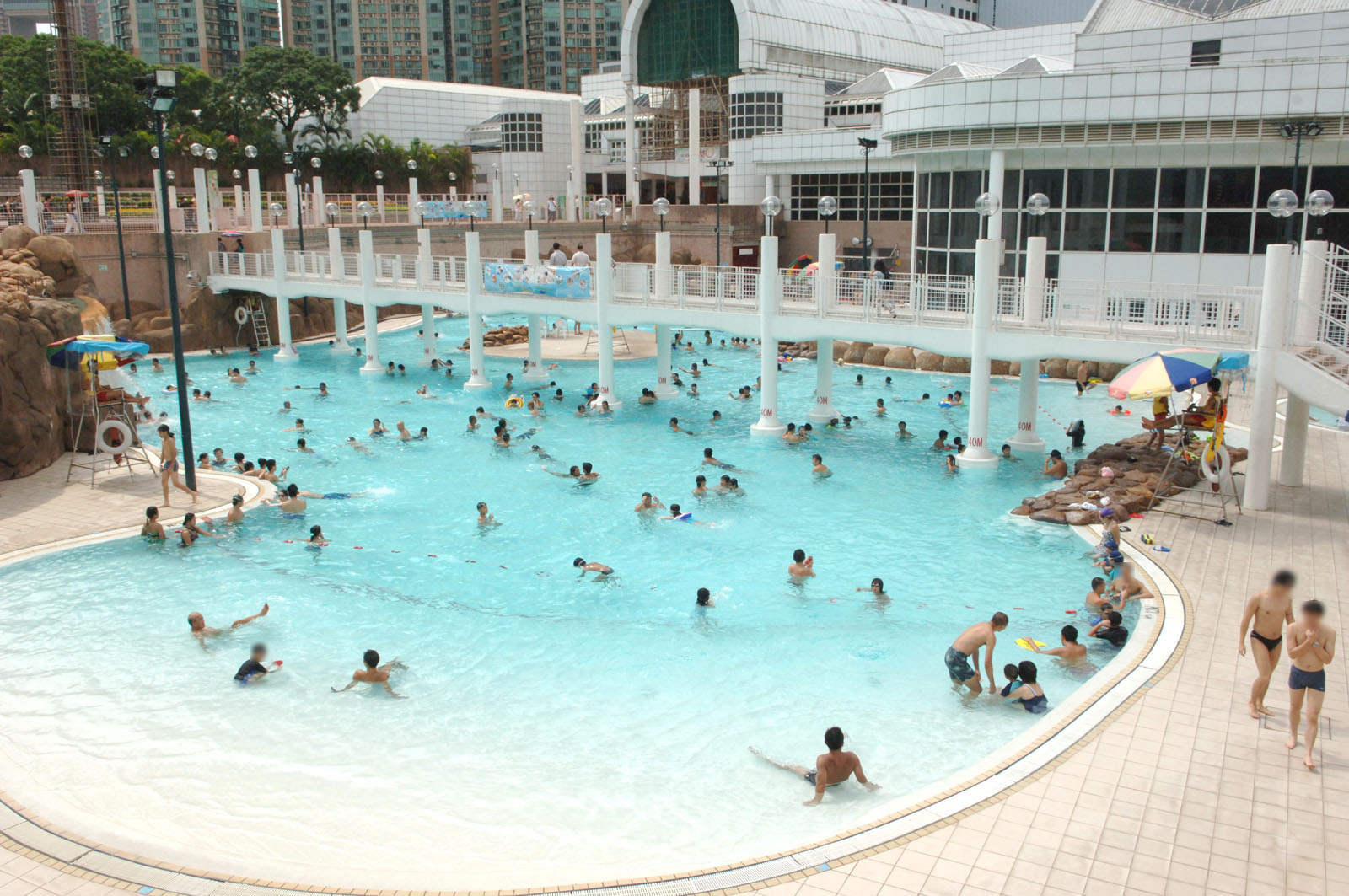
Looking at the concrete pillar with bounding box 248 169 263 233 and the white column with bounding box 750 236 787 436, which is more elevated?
the concrete pillar with bounding box 248 169 263 233

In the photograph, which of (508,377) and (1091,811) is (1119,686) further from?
(508,377)

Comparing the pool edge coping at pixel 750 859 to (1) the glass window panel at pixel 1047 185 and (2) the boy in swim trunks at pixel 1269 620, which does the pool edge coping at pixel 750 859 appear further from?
(1) the glass window panel at pixel 1047 185

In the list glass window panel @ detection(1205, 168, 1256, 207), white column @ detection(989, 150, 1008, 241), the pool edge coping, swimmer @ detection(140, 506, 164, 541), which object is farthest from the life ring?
glass window panel @ detection(1205, 168, 1256, 207)

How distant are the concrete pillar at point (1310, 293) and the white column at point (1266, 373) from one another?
23.2 inches

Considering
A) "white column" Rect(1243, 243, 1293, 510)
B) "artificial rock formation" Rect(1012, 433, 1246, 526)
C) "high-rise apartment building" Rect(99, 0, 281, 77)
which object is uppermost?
"high-rise apartment building" Rect(99, 0, 281, 77)

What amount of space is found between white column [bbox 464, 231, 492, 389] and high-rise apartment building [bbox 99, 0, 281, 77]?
11836 centimetres

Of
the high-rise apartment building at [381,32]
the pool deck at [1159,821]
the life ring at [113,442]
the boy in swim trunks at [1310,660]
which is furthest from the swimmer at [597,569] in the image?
the high-rise apartment building at [381,32]

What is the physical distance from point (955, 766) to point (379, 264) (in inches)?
1232

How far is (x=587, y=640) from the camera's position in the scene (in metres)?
14.8

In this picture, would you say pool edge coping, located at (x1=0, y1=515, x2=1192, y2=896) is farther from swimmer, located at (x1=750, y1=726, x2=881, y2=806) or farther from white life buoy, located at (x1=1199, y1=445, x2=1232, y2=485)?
white life buoy, located at (x1=1199, y1=445, x2=1232, y2=485)

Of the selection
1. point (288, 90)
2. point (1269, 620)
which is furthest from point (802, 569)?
point (288, 90)

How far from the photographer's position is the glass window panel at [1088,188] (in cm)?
3117

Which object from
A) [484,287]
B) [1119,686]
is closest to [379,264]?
[484,287]

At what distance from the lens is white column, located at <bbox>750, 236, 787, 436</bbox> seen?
25.6 metres
